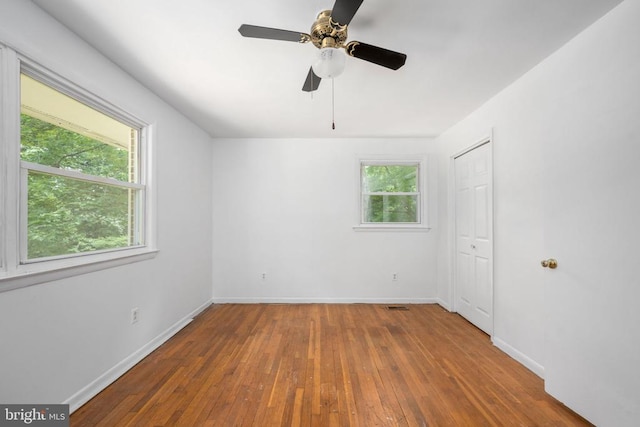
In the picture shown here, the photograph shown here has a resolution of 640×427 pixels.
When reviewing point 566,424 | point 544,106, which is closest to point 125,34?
point 544,106

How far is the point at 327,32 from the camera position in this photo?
1506 mm

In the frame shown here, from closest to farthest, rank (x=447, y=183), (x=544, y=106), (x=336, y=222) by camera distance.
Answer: (x=544, y=106)
(x=447, y=183)
(x=336, y=222)

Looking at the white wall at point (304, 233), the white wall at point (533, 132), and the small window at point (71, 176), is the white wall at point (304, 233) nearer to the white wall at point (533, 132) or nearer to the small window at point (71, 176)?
the white wall at point (533, 132)

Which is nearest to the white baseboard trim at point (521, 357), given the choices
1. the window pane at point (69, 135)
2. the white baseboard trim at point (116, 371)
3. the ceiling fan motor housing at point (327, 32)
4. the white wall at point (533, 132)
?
the white wall at point (533, 132)

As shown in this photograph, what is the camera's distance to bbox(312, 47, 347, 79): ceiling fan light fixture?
1.50m

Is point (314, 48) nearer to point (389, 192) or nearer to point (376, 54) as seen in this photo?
point (376, 54)

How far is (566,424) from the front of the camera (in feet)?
5.28

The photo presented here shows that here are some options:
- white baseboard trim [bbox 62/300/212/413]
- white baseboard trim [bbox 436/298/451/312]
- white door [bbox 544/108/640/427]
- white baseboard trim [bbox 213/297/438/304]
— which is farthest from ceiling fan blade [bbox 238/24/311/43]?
white baseboard trim [bbox 436/298/451/312]

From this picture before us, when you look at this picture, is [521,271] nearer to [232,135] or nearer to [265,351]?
[265,351]

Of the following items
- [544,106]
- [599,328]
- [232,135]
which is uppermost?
[232,135]

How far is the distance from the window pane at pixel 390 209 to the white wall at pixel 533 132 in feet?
4.06

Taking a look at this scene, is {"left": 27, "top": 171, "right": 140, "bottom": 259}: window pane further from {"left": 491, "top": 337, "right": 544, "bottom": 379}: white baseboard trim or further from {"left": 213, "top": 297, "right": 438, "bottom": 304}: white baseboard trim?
{"left": 491, "top": 337, "right": 544, "bottom": 379}: white baseboard trim

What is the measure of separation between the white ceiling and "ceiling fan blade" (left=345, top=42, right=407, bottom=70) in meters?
0.21

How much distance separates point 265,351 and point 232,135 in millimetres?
2943
